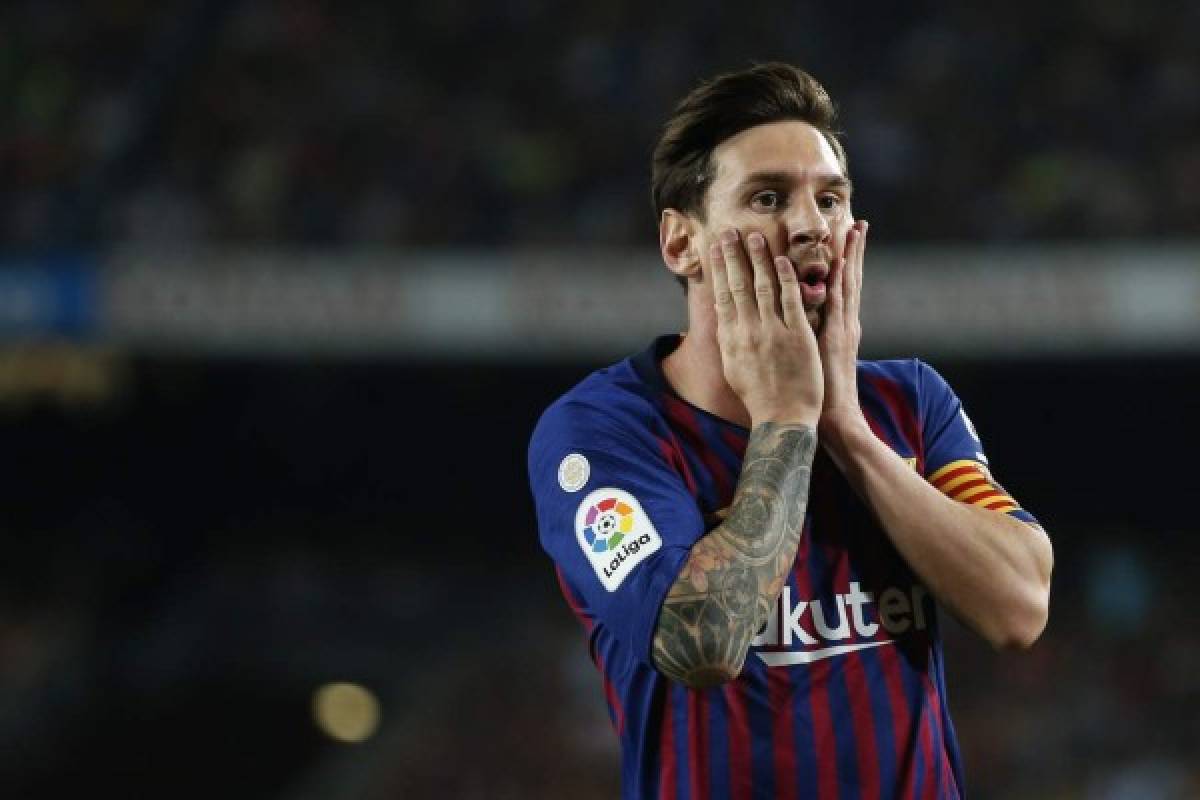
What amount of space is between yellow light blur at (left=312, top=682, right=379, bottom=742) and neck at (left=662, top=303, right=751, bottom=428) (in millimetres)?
9572

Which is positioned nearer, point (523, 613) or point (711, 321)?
point (711, 321)

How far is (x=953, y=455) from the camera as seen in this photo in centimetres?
269

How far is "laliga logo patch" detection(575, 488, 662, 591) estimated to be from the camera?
7.86ft

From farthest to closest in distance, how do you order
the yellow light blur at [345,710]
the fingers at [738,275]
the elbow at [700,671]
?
1. the yellow light blur at [345,710]
2. the fingers at [738,275]
3. the elbow at [700,671]

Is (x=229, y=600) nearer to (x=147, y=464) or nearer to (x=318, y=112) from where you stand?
(x=147, y=464)

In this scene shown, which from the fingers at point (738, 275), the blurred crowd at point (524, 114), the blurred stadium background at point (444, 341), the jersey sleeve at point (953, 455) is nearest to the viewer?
the fingers at point (738, 275)

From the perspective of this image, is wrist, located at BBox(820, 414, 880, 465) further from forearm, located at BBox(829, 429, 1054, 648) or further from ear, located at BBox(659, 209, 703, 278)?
ear, located at BBox(659, 209, 703, 278)

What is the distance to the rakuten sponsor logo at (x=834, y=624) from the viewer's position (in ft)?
8.06

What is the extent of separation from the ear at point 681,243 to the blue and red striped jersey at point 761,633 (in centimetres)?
20

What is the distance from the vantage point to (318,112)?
12.7m

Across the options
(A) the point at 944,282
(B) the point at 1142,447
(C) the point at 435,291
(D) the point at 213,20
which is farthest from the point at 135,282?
(B) the point at 1142,447

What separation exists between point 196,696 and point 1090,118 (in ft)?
24.9

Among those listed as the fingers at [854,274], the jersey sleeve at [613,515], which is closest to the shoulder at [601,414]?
the jersey sleeve at [613,515]

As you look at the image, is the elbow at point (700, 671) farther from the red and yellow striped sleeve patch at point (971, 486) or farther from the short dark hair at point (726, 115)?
the short dark hair at point (726, 115)
